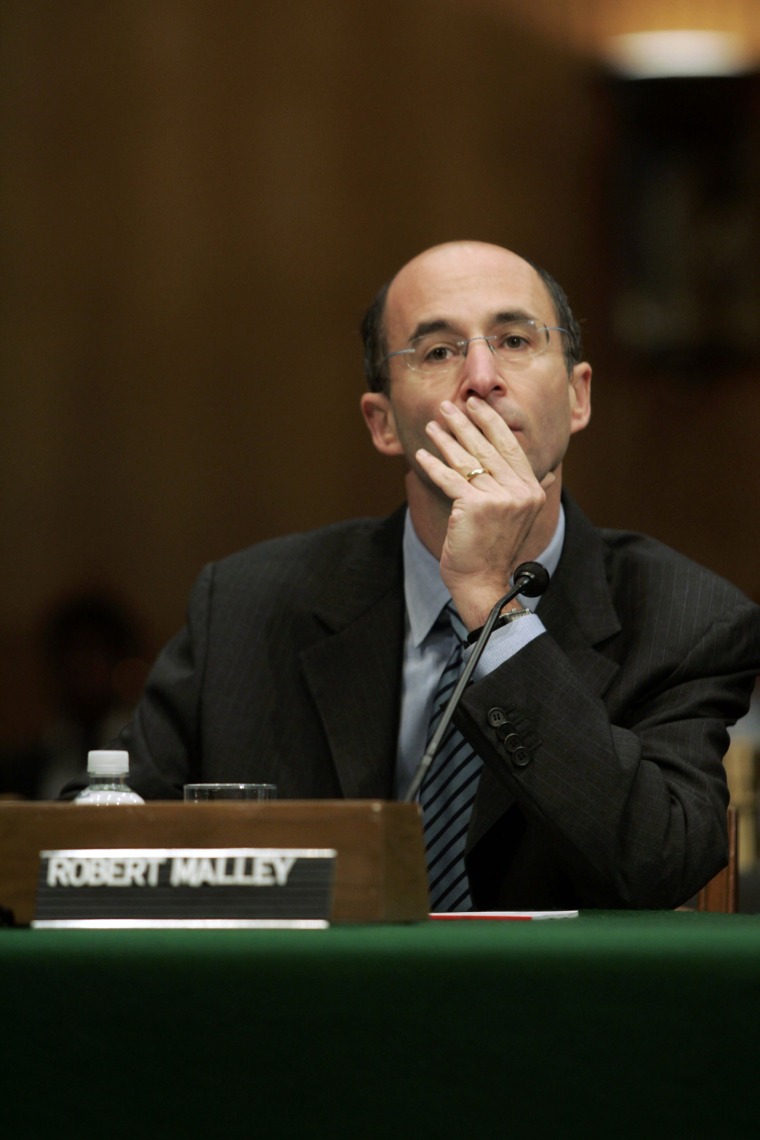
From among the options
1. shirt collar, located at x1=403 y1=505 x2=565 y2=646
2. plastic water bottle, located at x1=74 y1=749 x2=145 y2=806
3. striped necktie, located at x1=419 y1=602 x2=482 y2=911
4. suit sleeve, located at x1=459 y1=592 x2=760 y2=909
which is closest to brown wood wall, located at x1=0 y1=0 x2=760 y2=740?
shirt collar, located at x1=403 y1=505 x2=565 y2=646

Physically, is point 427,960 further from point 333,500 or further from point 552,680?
point 333,500

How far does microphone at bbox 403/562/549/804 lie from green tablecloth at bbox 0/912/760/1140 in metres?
0.28

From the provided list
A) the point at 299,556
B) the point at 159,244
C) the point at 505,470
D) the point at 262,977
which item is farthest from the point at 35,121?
Result: the point at 262,977

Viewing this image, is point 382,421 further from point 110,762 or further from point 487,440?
point 110,762

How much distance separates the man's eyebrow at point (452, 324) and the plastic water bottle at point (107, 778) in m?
0.79

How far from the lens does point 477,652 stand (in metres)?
1.35

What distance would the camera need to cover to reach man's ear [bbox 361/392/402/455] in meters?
2.17

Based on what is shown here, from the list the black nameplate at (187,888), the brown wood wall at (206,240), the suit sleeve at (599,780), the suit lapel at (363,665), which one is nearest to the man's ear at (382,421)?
the suit lapel at (363,665)

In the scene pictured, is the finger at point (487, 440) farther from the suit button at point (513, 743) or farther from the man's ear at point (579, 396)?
the suit button at point (513, 743)

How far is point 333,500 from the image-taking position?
473 centimetres

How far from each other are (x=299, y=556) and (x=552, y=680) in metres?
0.80

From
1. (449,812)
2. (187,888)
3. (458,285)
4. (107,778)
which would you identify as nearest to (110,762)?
(107,778)

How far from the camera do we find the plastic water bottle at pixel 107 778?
4.32 ft

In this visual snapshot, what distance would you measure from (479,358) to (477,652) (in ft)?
2.33
